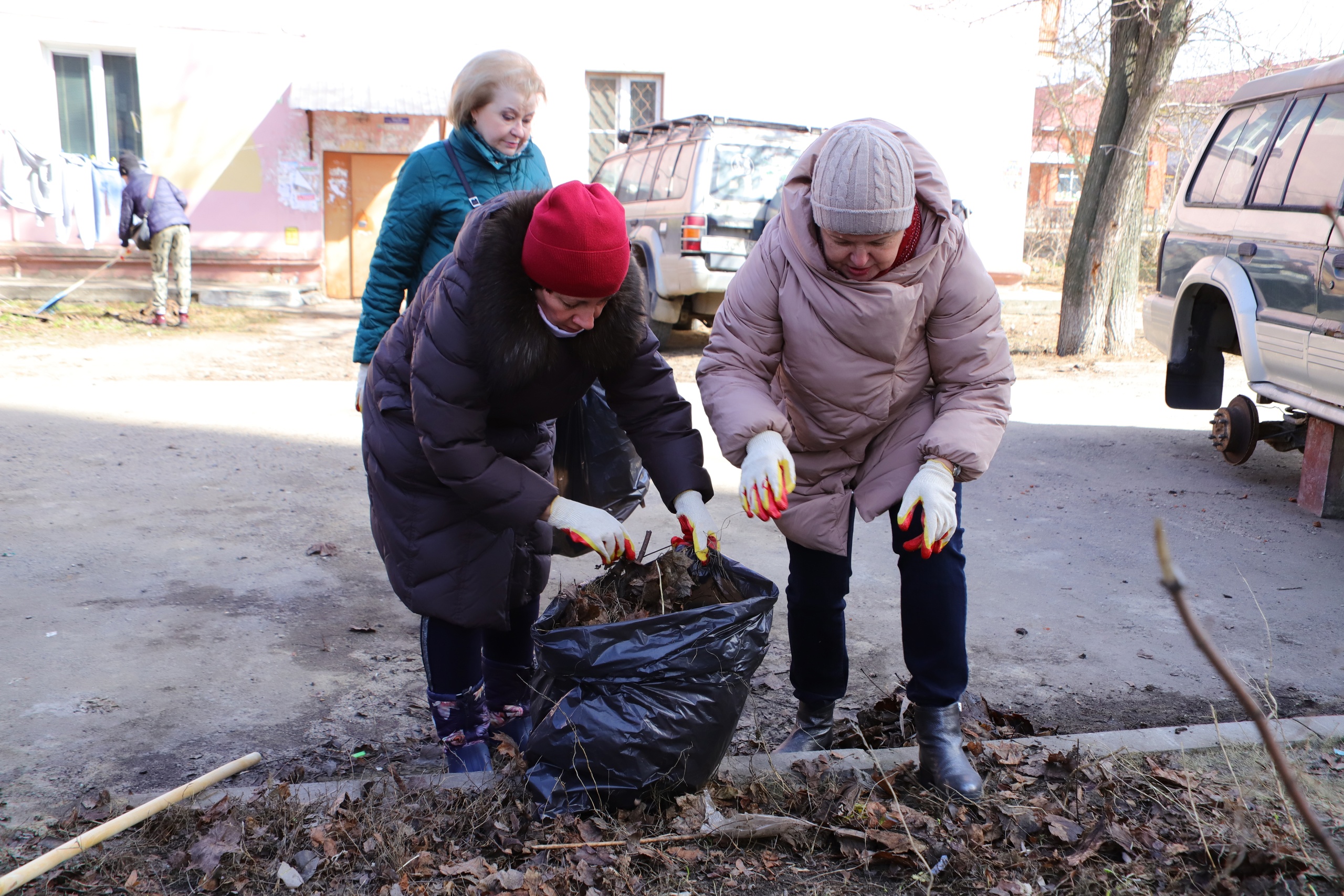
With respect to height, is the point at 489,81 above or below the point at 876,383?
above

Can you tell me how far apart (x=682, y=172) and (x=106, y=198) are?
875cm

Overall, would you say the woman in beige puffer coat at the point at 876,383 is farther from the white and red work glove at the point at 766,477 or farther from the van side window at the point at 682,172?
the van side window at the point at 682,172

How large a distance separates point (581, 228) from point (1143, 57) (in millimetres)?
8819

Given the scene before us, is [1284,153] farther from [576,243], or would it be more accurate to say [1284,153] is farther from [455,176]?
[576,243]

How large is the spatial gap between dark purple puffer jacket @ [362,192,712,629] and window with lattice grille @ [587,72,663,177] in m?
13.0

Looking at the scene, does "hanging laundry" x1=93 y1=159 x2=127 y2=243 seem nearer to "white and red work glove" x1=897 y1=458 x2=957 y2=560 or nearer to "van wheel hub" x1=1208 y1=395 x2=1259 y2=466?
"van wheel hub" x1=1208 y1=395 x2=1259 y2=466

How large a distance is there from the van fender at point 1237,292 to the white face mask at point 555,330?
4.31 metres

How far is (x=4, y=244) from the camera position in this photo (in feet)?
43.9

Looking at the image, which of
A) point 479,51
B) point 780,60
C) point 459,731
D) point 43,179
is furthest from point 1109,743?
point 43,179

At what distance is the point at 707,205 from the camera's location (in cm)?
910

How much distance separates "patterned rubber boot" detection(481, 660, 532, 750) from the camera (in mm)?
2865

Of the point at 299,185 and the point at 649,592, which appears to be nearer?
the point at 649,592

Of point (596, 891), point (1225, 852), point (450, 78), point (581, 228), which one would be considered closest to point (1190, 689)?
point (1225, 852)

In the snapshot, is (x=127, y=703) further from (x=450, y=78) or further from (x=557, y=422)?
(x=450, y=78)
